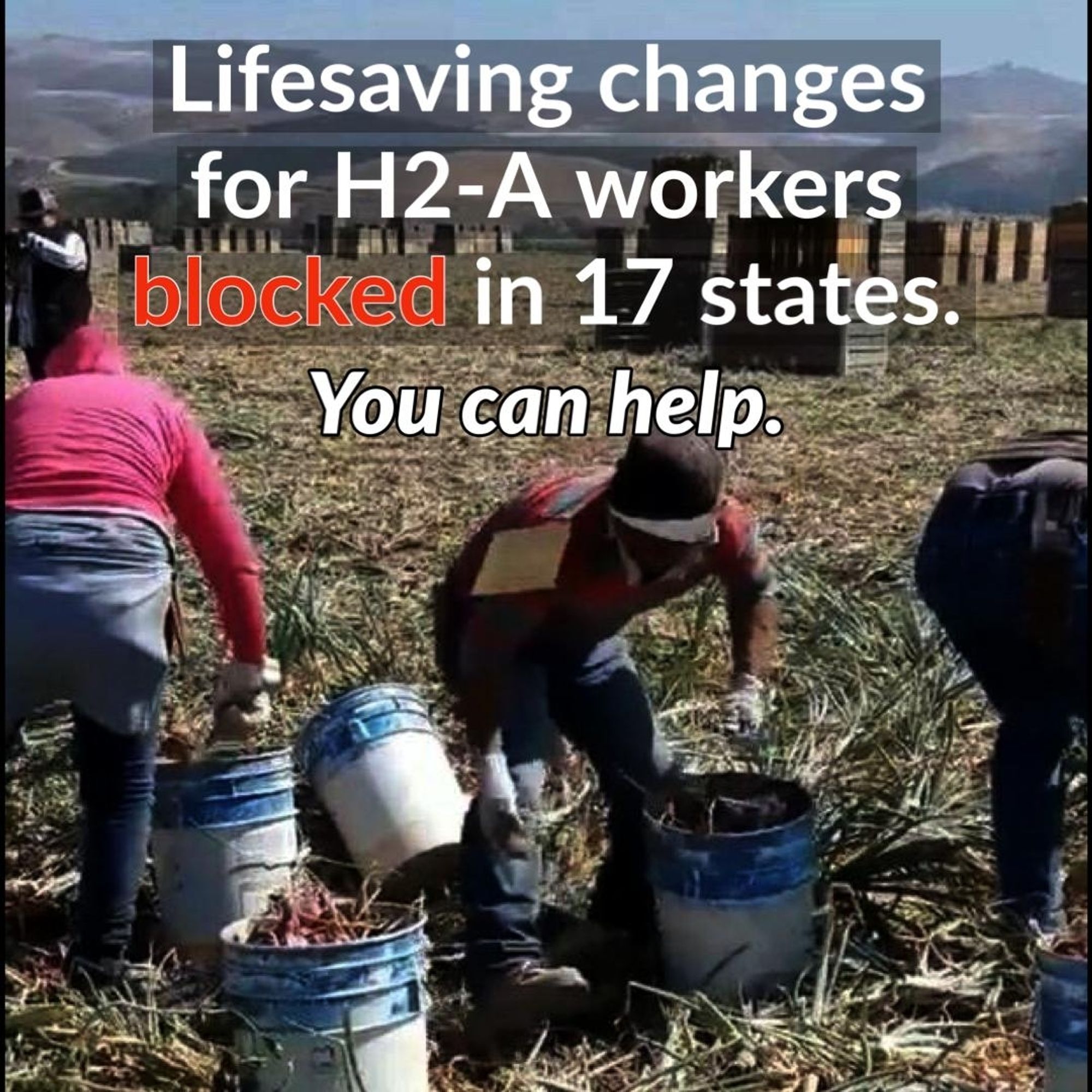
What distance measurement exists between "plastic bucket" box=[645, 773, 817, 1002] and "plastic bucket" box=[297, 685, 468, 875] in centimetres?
64

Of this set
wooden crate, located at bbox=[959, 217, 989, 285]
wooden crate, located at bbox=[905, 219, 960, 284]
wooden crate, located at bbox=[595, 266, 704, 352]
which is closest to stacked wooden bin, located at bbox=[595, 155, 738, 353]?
wooden crate, located at bbox=[595, 266, 704, 352]

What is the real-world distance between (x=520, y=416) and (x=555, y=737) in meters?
9.13

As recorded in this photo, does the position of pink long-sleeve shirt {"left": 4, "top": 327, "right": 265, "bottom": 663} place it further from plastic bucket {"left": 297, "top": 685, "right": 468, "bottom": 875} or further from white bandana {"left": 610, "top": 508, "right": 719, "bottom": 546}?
white bandana {"left": 610, "top": 508, "right": 719, "bottom": 546}

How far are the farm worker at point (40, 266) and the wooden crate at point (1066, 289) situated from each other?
1243 cm

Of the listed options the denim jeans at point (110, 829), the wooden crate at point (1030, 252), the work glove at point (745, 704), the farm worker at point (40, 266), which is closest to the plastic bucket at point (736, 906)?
the work glove at point (745, 704)

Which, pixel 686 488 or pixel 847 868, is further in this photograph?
pixel 847 868

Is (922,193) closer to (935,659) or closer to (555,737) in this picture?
(935,659)

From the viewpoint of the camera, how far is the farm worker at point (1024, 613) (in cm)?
340

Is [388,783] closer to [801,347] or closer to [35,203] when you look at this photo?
[35,203]

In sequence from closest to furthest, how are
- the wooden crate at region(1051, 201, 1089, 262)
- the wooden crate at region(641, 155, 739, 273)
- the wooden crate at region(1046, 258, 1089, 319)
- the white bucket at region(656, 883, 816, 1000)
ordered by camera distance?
1. the white bucket at region(656, 883, 816, 1000)
2. the wooden crate at region(641, 155, 739, 273)
3. the wooden crate at region(1051, 201, 1089, 262)
4. the wooden crate at region(1046, 258, 1089, 319)

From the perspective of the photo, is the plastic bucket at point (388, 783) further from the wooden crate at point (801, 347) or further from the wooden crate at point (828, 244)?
the wooden crate at point (828, 244)

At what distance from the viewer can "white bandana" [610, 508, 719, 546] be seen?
11.1 ft

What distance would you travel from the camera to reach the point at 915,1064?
3365 mm

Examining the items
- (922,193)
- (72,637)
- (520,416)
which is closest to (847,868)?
(72,637)
